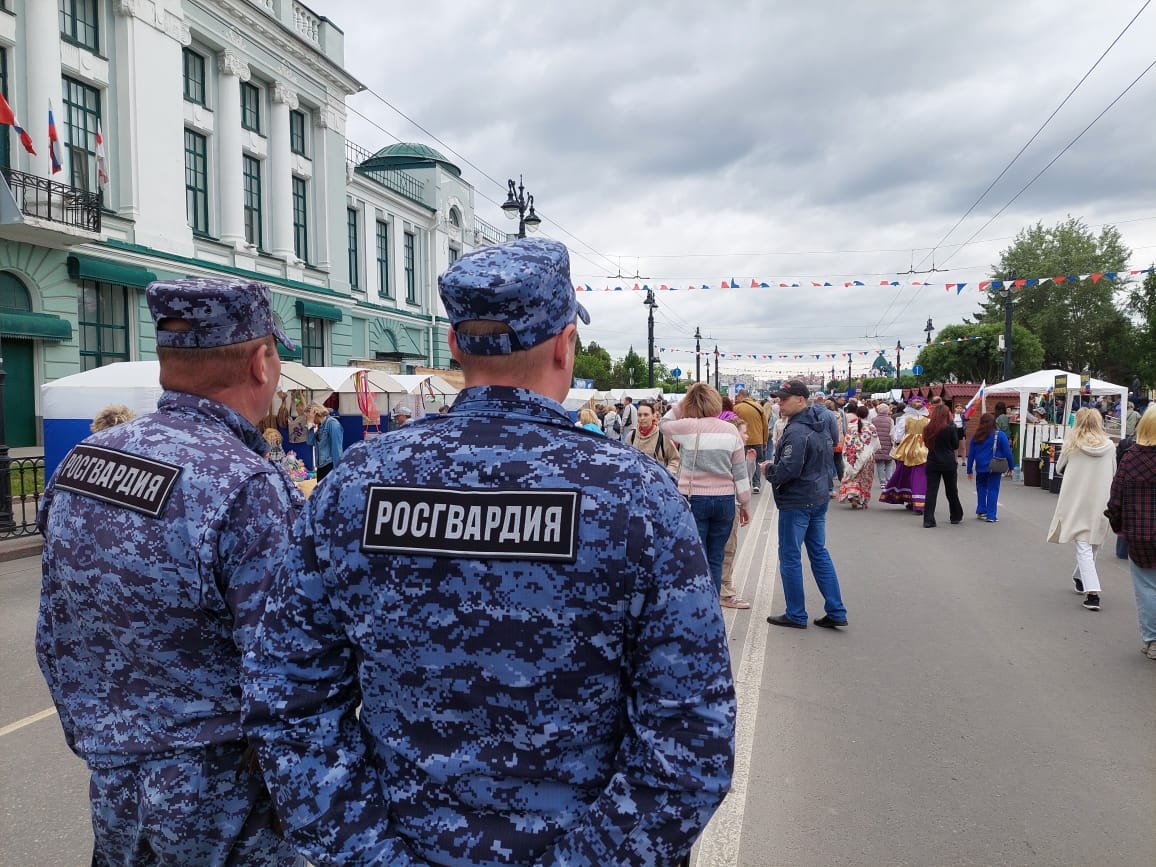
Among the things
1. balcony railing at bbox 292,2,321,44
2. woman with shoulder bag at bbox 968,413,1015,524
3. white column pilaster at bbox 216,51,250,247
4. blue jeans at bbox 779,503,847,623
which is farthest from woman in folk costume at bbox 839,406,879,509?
balcony railing at bbox 292,2,321,44

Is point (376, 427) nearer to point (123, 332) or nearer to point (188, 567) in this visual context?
point (123, 332)

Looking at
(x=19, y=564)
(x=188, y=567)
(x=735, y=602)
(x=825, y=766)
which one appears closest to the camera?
(x=188, y=567)

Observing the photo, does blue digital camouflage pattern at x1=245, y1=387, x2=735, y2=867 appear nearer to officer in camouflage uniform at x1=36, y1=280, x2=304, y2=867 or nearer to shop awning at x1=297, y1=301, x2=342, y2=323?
officer in camouflage uniform at x1=36, y1=280, x2=304, y2=867

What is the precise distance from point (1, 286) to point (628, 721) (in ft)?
Answer: 65.5

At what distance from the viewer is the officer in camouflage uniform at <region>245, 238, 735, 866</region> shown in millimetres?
1278

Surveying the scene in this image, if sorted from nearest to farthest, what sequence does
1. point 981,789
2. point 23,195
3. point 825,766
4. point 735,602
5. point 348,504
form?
point 348,504
point 981,789
point 825,766
point 735,602
point 23,195

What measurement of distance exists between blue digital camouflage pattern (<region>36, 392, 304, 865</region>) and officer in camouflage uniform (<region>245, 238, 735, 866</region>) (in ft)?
1.16

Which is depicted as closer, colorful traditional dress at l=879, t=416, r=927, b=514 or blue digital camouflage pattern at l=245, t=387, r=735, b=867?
blue digital camouflage pattern at l=245, t=387, r=735, b=867

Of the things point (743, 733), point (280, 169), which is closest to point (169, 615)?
point (743, 733)

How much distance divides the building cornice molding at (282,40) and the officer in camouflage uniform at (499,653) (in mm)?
25517

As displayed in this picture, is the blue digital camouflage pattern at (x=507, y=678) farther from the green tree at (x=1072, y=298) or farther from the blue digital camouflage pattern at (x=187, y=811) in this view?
the green tree at (x=1072, y=298)

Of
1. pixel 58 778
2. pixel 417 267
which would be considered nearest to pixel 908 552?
pixel 58 778

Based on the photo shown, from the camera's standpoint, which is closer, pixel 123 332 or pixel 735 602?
pixel 735 602

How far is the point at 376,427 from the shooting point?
19078 millimetres
